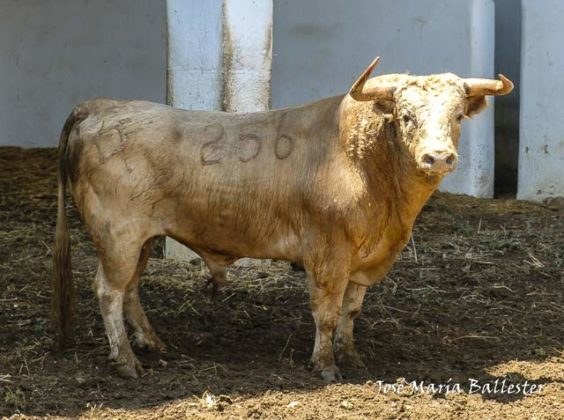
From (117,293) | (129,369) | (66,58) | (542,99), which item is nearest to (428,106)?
(117,293)

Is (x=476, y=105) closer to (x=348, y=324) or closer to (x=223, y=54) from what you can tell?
(x=348, y=324)

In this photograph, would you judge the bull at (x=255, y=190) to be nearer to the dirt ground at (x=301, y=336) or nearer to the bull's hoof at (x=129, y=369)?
the bull's hoof at (x=129, y=369)

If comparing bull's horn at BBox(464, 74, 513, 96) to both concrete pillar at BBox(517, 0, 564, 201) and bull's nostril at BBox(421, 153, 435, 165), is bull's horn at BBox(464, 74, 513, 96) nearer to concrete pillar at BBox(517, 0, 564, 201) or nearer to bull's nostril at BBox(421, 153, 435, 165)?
bull's nostril at BBox(421, 153, 435, 165)

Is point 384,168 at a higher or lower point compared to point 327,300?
higher

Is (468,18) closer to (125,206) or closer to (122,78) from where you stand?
(122,78)

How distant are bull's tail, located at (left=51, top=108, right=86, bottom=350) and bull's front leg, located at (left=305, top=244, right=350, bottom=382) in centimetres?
148

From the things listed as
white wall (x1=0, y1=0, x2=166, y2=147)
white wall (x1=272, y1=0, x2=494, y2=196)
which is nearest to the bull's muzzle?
white wall (x1=272, y1=0, x2=494, y2=196)

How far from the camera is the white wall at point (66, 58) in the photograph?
40.8 ft

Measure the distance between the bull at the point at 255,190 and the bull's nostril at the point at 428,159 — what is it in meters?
0.41

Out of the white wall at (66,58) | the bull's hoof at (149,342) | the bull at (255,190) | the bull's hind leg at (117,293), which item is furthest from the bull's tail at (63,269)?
the white wall at (66,58)

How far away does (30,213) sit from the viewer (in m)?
10.3

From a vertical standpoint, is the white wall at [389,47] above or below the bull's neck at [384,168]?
above

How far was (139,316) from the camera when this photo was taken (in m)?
6.89

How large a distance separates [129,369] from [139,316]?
2.04 feet
